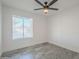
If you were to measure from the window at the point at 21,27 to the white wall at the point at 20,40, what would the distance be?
0.78ft

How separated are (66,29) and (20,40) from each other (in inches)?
118

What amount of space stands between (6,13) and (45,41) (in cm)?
376

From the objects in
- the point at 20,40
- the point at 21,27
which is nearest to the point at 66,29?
the point at 21,27

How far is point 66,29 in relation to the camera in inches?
178

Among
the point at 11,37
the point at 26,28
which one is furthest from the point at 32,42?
the point at 11,37

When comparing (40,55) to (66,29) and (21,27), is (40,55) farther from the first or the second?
(66,29)

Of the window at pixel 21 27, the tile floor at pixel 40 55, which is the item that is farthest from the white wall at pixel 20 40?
the tile floor at pixel 40 55

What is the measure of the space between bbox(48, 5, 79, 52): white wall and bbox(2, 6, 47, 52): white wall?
32.0 inches

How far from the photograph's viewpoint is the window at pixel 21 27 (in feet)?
14.3

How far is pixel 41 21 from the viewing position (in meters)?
5.87

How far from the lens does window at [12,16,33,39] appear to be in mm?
4360

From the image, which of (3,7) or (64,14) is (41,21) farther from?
(3,7)

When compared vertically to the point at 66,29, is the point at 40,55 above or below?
below

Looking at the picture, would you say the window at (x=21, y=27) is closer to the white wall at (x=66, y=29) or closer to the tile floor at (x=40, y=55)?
the tile floor at (x=40, y=55)
